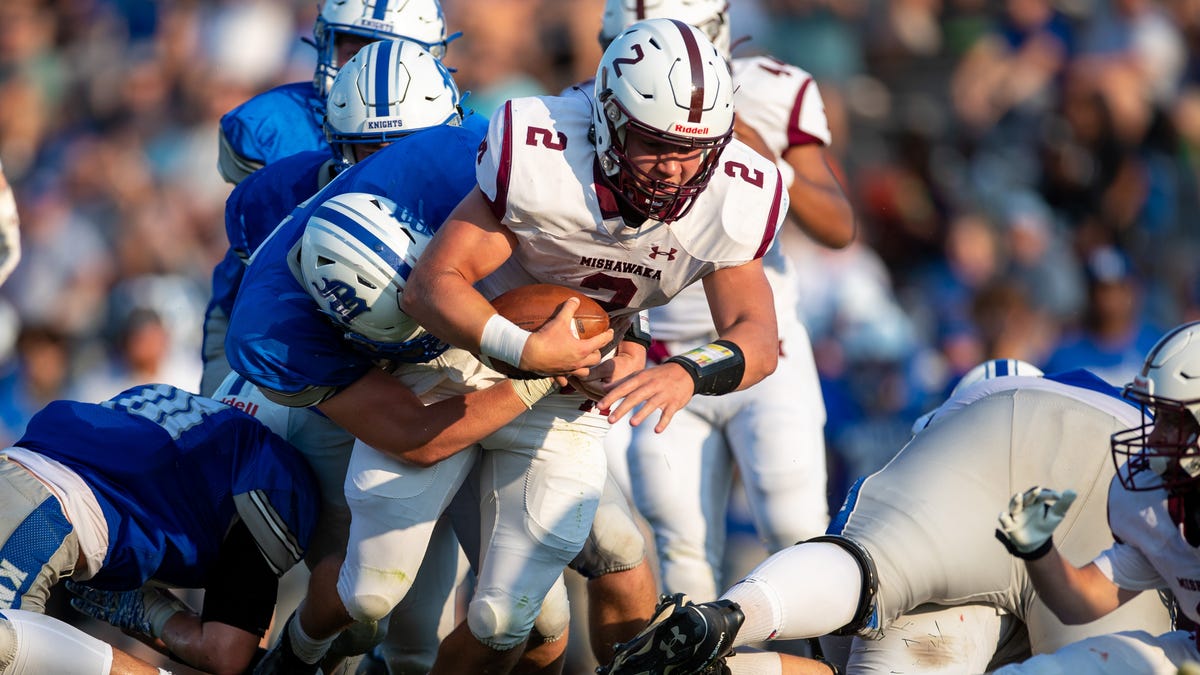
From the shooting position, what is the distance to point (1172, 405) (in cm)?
355

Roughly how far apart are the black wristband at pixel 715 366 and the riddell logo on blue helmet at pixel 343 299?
2.56 ft

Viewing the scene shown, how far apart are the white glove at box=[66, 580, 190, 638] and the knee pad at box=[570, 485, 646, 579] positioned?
1178 mm

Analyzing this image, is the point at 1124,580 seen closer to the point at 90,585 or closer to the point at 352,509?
the point at 352,509

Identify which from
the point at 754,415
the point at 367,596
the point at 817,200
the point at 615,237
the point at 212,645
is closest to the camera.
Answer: the point at 615,237

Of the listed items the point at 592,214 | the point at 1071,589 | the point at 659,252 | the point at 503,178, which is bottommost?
the point at 1071,589

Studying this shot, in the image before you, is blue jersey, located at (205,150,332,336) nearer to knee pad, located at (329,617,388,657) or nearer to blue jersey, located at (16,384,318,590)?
blue jersey, located at (16,384,318,590)

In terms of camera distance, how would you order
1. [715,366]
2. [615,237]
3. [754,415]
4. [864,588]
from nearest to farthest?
[715,366] → [615,237] → [864,588] → [754,415]

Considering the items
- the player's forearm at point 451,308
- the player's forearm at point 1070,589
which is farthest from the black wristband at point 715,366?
the player's forearm at point 1070,589

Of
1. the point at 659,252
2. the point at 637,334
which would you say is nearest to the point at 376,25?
the point at 637,334

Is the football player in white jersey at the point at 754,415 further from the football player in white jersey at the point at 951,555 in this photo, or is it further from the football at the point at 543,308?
the football at the point at 543,308

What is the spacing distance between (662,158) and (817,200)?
1.66 m

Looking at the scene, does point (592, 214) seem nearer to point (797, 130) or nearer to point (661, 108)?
point (661, 108)

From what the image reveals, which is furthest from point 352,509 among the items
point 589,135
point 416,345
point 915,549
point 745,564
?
point 745,564

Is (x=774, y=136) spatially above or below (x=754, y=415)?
above
